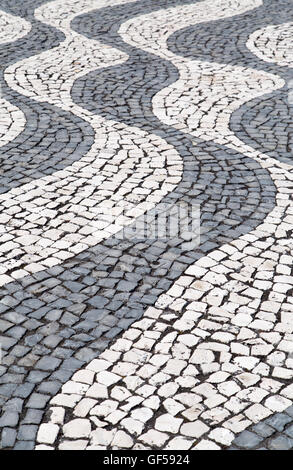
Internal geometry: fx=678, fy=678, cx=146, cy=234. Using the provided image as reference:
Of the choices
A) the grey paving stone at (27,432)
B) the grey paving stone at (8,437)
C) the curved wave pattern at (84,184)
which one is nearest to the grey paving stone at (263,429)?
the grey paving stone at (27,432)

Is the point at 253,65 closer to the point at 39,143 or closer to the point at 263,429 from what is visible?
the point at 39,143

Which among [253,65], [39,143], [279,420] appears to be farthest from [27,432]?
[253,65]

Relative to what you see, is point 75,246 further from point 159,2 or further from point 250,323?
point 159,2

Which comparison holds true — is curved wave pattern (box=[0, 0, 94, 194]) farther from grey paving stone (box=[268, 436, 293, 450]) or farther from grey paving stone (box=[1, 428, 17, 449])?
grey paving stone (box=[268, 436, 293, 450])

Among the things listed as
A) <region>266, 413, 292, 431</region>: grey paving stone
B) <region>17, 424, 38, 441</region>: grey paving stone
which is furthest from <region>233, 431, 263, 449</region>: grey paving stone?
<region>17, 424, 38, 441</region>: grey paving stone

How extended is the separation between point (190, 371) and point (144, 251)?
5.23 feet

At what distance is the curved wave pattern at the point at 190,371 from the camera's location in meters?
4.13

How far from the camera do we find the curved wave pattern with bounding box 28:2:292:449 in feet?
13.5

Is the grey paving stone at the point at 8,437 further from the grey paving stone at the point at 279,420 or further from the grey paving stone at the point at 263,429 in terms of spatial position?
the grey paving stone at the point at 279,420

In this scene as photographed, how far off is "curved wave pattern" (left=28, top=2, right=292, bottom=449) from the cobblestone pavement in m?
0.01

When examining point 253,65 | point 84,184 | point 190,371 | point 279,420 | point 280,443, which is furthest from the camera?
point 253,65

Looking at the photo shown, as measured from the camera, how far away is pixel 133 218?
639 cm

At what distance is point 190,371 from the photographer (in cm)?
458

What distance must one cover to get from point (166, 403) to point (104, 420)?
0.41 meters
